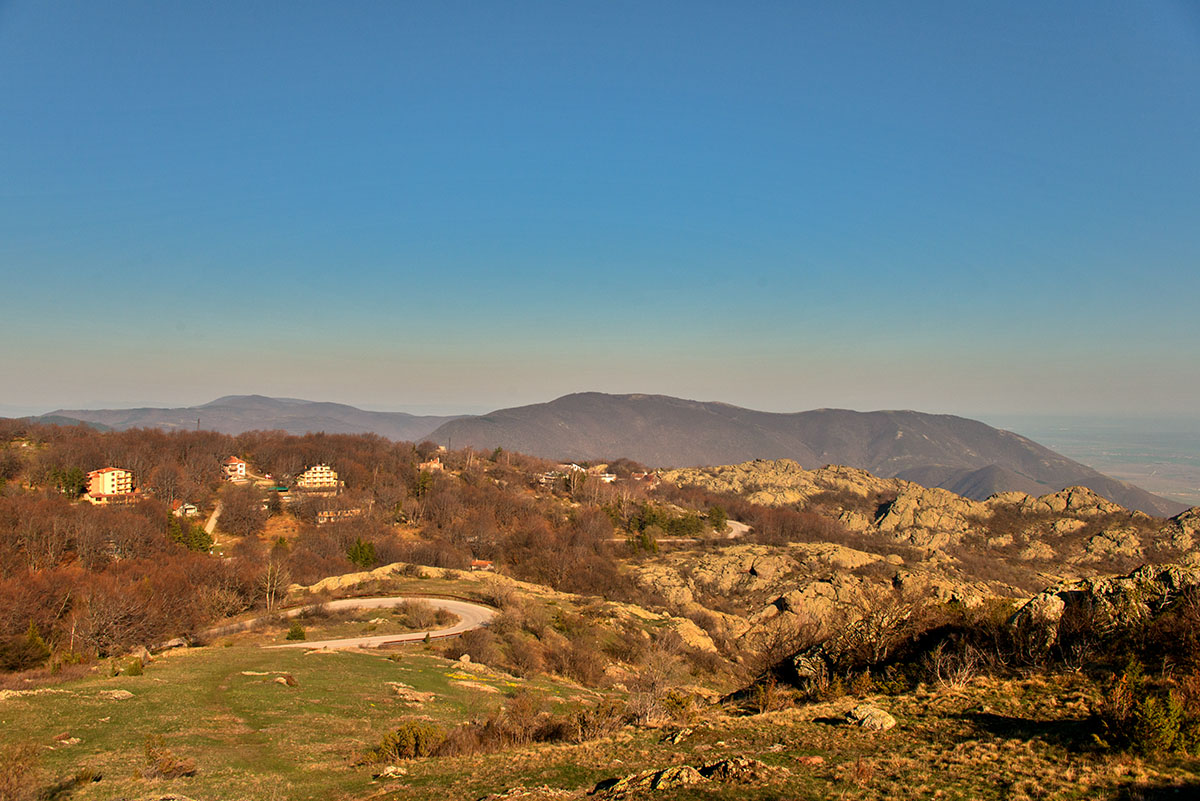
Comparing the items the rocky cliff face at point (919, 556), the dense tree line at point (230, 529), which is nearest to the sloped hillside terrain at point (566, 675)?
the dense tree line at point (230, 529)

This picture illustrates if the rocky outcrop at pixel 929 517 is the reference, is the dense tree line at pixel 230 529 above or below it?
above

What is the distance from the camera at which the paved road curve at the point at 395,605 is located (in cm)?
3650

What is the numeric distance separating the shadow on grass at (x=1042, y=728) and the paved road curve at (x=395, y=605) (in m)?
32.5

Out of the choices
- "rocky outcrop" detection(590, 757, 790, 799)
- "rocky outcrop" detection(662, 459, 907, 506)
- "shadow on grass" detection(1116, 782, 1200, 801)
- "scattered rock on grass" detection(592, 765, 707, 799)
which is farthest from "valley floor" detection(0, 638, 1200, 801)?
"rocky outcrop" detection(662, 459, 907, 506)

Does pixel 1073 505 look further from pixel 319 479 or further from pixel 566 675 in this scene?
pixel 319 479

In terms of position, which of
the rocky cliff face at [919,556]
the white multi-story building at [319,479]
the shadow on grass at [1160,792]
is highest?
the shadow on grass at [1160,792]

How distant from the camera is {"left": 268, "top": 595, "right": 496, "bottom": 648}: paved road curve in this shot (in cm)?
3650

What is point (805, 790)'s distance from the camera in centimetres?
1057

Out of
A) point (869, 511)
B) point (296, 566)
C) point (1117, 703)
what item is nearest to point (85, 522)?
point (296, 566)

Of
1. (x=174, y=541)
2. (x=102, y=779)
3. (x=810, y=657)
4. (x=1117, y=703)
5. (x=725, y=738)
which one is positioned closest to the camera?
(x=1117, y=703)

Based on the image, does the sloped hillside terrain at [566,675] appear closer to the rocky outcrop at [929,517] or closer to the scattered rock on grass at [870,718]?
the scattered rock on grass at [870,718]

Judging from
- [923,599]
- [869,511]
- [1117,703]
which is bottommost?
[869,511]

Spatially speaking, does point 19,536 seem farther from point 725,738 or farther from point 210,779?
point 725,738

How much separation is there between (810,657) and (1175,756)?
10839 millimetres
